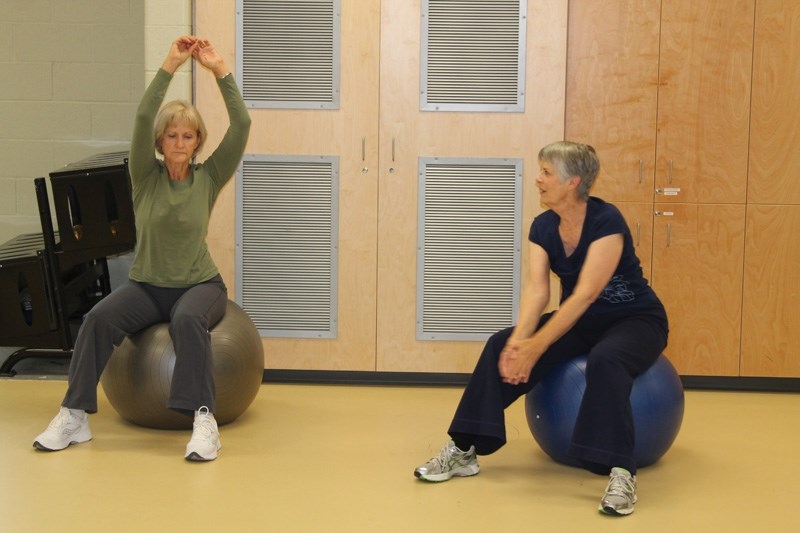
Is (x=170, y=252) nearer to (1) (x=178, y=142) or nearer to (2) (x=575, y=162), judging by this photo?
(1) (x=178, y=142)

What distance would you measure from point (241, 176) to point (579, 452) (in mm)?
2338

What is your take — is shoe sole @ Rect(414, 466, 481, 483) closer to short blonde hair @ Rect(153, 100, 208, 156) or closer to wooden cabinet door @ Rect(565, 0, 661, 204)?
short blonde hair @ Rect(153, 100, 208, 156)

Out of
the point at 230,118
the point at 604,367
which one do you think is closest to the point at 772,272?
the point at 604,367

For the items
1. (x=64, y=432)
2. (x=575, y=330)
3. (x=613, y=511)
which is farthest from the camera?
(x=64, y=432)

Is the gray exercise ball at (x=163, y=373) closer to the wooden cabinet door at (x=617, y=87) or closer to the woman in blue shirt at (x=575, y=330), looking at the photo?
the woman in blue shirt at (x=575, y=330)

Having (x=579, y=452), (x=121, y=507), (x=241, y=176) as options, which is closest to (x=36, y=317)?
(x=241, y=176)

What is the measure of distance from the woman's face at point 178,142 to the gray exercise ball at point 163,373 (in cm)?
62

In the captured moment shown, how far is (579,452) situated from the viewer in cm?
303

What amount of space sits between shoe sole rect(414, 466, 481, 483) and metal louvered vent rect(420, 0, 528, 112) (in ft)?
6.37

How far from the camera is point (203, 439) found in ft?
11.3

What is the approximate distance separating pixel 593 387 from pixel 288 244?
2.08 m

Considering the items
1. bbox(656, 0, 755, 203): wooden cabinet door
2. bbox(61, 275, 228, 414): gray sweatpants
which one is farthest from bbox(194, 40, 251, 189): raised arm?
bbox(656, 0, 755, 203): wooden cabinet door

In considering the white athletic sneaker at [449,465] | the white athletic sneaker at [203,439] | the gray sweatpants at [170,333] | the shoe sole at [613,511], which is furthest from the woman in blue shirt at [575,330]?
the gray sweatpants at [170,333]

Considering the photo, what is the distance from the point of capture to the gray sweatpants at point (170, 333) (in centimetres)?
354
